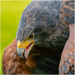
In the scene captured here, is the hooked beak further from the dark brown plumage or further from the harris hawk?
the dark brown plumage

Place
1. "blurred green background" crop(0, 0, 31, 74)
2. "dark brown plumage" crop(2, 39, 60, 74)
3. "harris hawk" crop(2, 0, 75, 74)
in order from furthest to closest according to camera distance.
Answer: "blurred green background" crop(0, 0, 31, 74) → "dark brown plumage" crop(2, 39, 60, 74) → "harris hawk" crop(2, 0, 75, 74)

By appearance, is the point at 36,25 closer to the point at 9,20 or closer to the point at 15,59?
the point at 15,59

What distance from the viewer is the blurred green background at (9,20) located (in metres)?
4.57

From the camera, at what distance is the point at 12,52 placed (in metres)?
2.79

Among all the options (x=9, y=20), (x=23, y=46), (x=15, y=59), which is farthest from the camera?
(x=9, y=20)

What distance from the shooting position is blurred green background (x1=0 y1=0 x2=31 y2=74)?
4574 mm

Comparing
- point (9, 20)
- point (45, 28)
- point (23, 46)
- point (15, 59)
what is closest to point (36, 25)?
point (45, 28)

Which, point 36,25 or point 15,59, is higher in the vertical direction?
point 36,25

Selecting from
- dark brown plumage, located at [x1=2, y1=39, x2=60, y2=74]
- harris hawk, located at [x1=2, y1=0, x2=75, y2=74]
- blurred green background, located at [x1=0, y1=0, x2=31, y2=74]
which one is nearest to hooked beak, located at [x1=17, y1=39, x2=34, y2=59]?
harris hawk, located at [x1=2, y1=0, x2=75, y2=74]

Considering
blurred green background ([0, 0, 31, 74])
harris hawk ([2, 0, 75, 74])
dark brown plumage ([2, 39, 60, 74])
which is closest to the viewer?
harris hawk ([2, 0, 75, 74])

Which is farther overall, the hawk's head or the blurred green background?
the blurred green background

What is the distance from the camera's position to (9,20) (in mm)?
4652

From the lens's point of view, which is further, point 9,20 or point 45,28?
point 9,20

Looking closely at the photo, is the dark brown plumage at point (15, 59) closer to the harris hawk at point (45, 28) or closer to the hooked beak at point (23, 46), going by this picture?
the harris hawk at point (45, 28)
